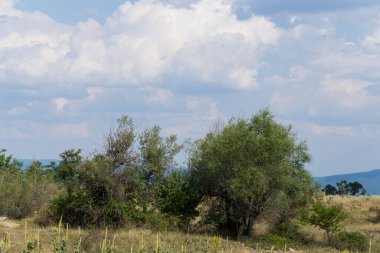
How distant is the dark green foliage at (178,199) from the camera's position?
34219 millimetres

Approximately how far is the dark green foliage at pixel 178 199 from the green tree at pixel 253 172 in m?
0.64

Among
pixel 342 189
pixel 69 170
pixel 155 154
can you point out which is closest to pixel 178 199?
pixel 155 154

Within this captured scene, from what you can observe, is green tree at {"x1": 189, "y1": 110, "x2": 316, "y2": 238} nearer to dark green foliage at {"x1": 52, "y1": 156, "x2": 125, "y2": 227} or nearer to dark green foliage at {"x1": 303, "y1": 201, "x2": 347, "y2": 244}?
dark green foliage at {"x1": 303, "y1": 201, "x2": 347, "y2": 244}

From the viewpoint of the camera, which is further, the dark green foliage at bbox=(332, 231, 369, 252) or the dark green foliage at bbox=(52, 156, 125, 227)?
the dark green foliage at bbox=(52, 156, 125, 227)

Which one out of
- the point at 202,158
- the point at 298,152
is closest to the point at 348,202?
the point at 298,152

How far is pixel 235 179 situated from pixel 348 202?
17.3m

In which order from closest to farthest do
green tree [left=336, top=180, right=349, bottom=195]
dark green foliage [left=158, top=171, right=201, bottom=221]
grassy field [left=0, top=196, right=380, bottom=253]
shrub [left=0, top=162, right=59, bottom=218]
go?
1. grassy field [left=0, top=196, right=380, bottom=253]
2. dark green foliage [left=158, top=171, right=201, bottom=221]
3. shrub [left=0, top=162, right=59, bottom=218]
4. green tree [left=336, top=180, right=349, bottom=195]

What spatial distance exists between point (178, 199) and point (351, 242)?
31.5ft

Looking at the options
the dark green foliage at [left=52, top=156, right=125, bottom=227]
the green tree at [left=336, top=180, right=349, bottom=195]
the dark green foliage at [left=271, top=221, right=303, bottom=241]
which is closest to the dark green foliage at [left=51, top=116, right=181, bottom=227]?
the dark green foliage at [left=52, top=156, right=125, bottom=227]

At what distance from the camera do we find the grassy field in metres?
21.4

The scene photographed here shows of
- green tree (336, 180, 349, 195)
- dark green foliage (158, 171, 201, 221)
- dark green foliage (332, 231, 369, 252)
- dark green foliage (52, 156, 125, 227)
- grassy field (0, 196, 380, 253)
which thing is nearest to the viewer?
grassy field (0, 196, 380, 253)

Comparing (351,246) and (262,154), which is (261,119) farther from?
(351,246)

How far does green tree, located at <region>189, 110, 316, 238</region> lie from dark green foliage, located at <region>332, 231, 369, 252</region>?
3.21 meters

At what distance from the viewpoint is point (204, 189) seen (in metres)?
34.7
